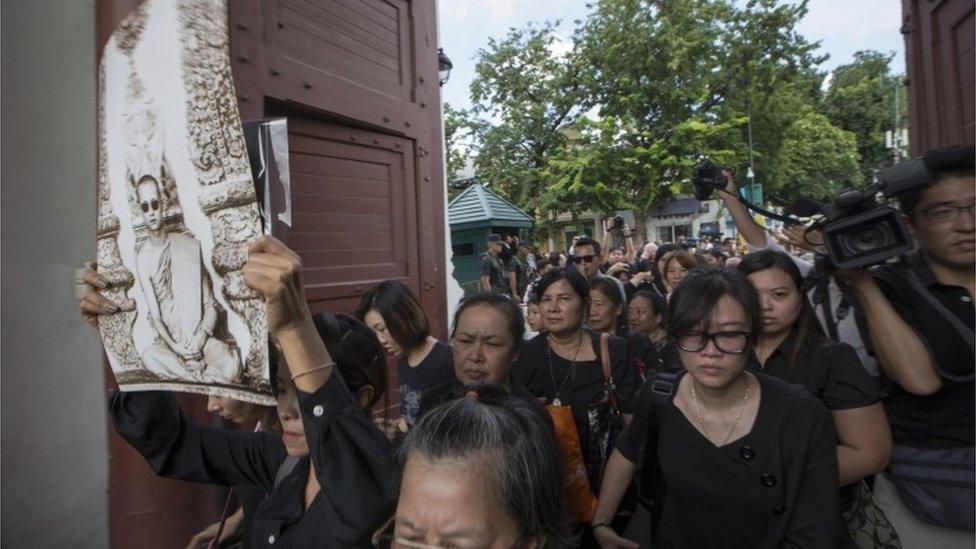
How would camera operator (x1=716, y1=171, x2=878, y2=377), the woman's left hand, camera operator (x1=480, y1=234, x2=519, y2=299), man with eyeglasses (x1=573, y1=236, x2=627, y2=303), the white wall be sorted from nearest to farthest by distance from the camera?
the woman's left hand
camera operator (x1=716, y1=171, x2=878, y2=377)
the white wall
man with eyeglasses (x1=573, y1=236, x2=627, y2=303)
camera operator (x1=480, y1=234, x2=519, y2=299)

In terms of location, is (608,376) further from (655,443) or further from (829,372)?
(829,372)

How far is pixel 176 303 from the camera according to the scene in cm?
140

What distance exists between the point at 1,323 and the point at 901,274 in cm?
333

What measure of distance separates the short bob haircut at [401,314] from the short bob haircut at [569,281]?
625 mm

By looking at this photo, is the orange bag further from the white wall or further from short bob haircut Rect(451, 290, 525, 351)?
the white wall

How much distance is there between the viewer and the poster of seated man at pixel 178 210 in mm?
1260

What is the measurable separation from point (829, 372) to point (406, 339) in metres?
1.83

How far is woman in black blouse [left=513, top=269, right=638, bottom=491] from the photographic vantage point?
2543 mm

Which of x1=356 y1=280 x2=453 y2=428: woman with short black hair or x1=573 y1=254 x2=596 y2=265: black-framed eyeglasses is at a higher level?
x1=573 y1=254 x2=596 y2=265: black-framed eyeglasses

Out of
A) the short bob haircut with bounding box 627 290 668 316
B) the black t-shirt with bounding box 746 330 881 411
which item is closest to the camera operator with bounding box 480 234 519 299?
the short bob haircut with bounding box 627 290 668 316

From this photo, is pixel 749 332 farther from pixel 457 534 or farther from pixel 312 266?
pixel 312 266

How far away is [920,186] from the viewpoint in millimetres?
1371

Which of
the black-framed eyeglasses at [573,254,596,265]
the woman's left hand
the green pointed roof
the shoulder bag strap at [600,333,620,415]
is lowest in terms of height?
the shoulder bag strap at [600,333,620,415]

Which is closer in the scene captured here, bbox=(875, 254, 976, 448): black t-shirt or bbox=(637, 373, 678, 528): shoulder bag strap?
bbox=(875, 254, 976, 448): black t-shirt
